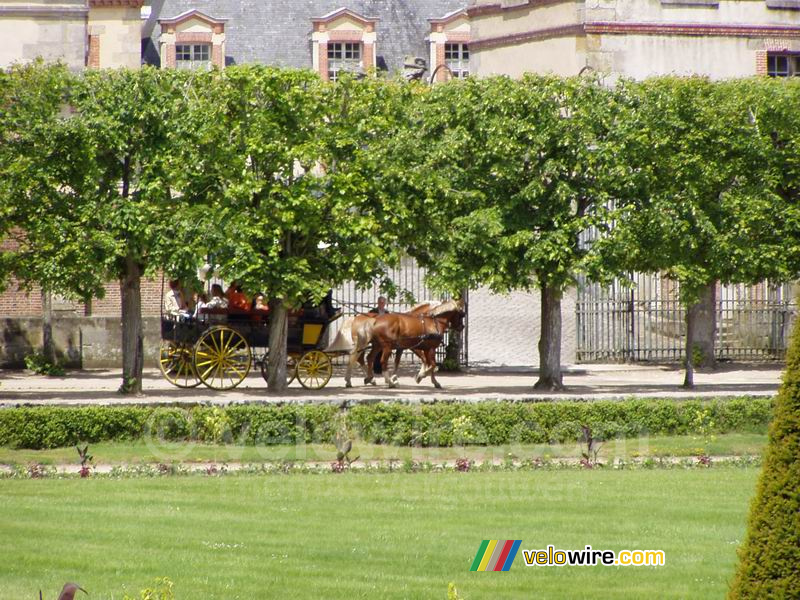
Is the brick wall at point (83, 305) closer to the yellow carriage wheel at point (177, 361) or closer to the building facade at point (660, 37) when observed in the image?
the yellow carriage wheel at point (177, 361)

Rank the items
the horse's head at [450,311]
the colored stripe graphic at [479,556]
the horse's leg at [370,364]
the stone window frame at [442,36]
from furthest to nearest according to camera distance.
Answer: the stone window frame at [442,36], the horse's leg at [370,364], the horse's head at [450,311], the colored stripe graphic at [479,556]

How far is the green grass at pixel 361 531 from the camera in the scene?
8.16m

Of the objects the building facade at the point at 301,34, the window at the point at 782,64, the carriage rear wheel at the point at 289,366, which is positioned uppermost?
the building facade at the point at 301,34

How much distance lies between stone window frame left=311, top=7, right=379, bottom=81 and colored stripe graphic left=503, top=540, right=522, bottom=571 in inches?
1363

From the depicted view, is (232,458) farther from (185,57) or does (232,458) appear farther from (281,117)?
(185,57)

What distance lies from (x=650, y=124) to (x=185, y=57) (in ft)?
78.2

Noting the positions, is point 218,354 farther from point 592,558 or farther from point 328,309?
point 592,558

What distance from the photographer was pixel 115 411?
15.8 metres

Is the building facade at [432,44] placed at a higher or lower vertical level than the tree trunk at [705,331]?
higher

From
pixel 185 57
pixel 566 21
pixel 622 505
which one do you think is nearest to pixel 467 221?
pixel 622 505

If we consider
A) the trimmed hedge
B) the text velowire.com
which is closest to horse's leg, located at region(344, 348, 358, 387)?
the trimmed hedge

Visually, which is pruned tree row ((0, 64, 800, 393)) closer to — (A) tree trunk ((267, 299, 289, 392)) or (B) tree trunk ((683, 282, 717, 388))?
(A) tree trunk ((267, 299, 289, 392))

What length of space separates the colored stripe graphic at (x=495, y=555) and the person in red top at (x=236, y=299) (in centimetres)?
1310

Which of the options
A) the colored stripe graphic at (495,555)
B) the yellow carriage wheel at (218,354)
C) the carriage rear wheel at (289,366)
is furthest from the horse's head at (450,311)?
the colored stripe graphic at (495,555)
